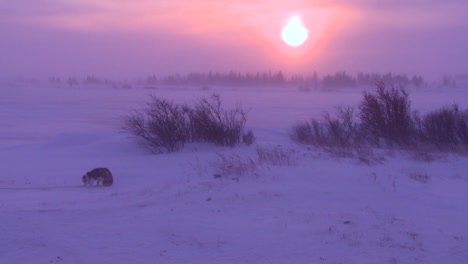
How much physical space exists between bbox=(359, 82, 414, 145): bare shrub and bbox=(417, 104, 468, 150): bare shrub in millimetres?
670

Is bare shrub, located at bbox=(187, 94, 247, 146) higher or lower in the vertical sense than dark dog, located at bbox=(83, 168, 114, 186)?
higher

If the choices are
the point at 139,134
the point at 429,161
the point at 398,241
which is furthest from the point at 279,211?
the point at 139,134

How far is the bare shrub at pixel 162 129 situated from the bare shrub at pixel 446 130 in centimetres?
944

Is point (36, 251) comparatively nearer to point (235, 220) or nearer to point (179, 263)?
point (179, 263)

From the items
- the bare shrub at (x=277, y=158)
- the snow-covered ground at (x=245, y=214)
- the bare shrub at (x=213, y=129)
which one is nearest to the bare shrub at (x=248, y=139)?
the bare shrub at (x=213, y=129)

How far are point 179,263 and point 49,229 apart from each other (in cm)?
239

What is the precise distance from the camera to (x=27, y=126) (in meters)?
35.8

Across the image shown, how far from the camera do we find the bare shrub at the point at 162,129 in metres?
21.0

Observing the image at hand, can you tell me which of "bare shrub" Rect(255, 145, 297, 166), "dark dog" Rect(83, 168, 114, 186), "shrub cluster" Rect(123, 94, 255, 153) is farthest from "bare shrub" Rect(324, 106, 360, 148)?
"dark dog" Rect(83, 168, 114, 186)

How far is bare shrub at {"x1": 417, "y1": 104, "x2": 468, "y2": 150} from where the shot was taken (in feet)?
68.5

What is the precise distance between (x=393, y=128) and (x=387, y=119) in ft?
1.78

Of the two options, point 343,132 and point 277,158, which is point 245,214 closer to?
point 277,158

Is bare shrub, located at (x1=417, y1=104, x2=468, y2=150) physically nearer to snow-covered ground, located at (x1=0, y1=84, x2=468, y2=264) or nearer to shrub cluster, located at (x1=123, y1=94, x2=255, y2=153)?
snow-covered ground, located at (x1=0, y1=84, x2=468, y2=264)

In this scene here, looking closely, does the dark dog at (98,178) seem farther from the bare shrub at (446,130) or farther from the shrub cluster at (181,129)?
the bare shrub at (446,130)
